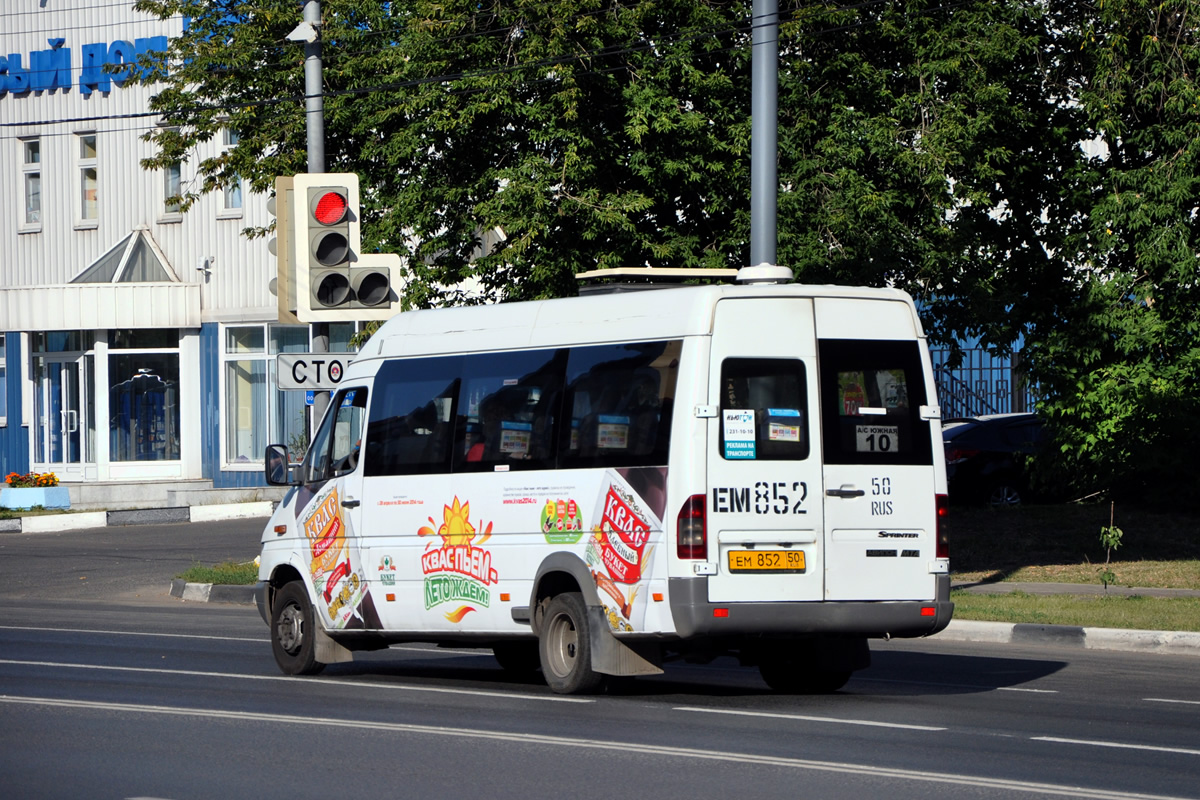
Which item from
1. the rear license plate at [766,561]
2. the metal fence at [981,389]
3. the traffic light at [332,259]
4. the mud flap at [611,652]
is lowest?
the mud flap at [611,652]

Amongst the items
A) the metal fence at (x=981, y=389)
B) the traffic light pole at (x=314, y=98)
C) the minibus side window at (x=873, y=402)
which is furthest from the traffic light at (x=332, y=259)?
the metal fence at (x=981, y=389)

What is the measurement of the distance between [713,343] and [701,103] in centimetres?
945

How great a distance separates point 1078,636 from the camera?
14688mm

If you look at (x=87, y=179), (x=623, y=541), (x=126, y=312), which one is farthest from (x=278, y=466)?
(x=87, y=179)

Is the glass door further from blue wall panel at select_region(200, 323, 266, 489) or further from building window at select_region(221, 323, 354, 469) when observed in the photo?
building window at select_region(221, 323, 354, 469)

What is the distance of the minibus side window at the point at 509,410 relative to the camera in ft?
36.7

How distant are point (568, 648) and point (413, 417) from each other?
208 cm

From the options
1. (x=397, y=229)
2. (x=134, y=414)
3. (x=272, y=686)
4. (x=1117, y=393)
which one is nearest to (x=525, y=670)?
(x=272, y=686)

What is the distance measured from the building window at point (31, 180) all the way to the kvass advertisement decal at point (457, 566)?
30.7 m

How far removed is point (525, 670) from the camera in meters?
12.9

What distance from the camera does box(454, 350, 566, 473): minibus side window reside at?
11180 millimetres

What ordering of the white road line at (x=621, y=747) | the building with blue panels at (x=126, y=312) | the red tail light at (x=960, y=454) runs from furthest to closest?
the building with blue panels at (x=126, y=312) < the red tail light at (x=960, y=454) < the white road line at (x=621, y=747)

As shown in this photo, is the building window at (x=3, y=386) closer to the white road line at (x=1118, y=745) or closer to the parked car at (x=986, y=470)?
the parked car at (x=986, y=470)

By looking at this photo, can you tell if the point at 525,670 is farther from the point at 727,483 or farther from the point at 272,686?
the point at 727,483
